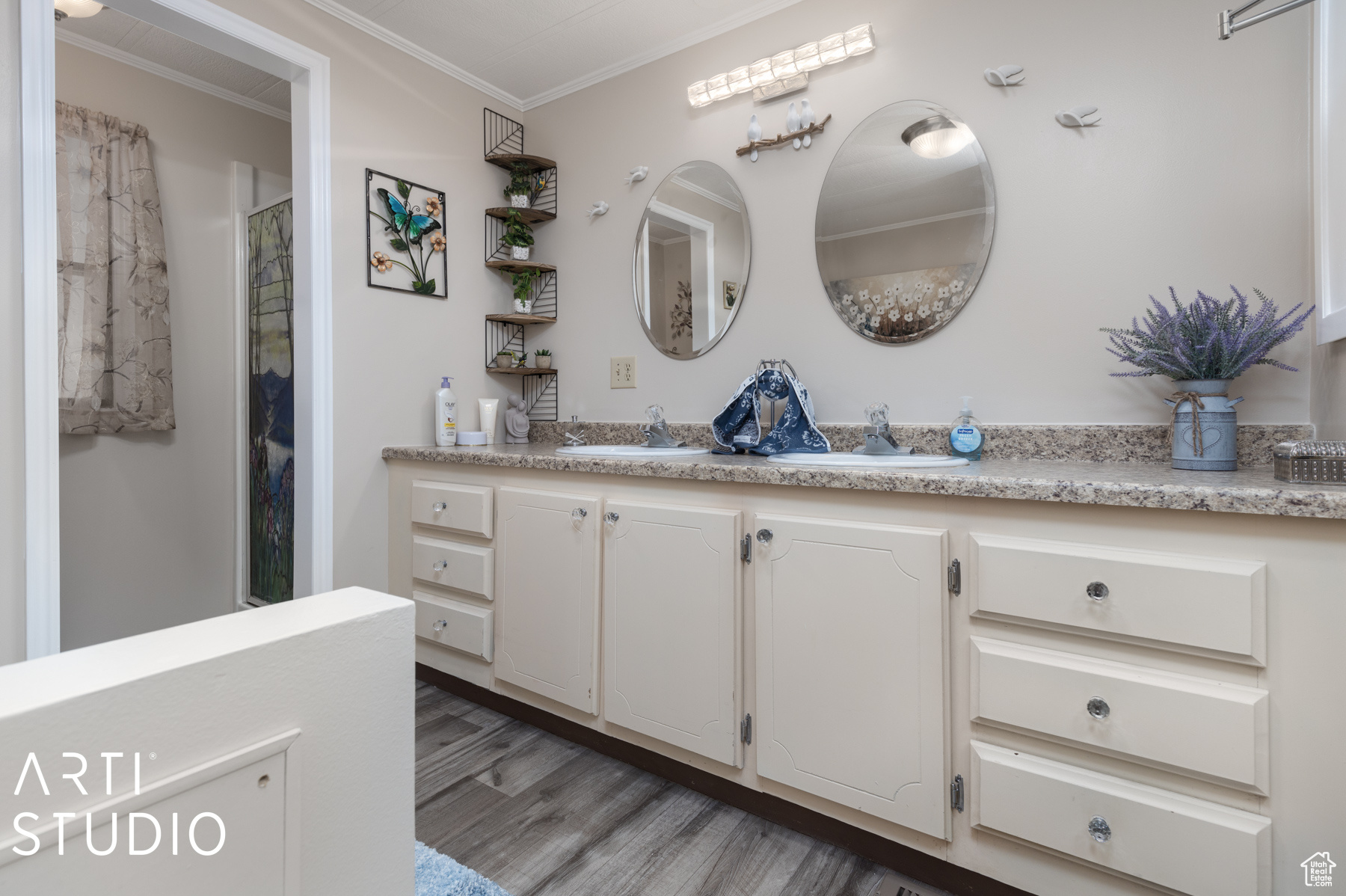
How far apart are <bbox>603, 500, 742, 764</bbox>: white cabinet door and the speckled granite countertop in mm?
111

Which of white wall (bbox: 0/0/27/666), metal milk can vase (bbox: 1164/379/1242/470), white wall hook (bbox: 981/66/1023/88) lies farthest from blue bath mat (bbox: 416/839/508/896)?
white wall hook (bbox: 981/66/1023/88)

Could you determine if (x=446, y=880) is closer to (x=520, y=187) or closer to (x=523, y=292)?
(x=523, y=292)

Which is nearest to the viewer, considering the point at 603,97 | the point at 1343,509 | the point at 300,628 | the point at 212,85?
the point at 300,628

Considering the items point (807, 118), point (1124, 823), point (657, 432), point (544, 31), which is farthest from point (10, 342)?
point (1124, 823)

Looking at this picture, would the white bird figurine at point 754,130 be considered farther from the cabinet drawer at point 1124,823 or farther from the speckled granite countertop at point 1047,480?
the cabinet drawer at point 1124,823

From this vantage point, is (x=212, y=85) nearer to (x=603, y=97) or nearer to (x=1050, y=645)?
(x=603, y=97)

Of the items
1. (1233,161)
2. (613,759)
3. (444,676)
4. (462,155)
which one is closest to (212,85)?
(462,155)

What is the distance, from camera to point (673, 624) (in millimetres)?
1579

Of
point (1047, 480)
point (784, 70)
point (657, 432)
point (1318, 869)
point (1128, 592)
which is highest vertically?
point (784, 70)

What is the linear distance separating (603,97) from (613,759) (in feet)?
7.74

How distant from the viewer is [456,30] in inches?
89.2

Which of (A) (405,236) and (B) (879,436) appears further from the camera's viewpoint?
(A) (405,236)

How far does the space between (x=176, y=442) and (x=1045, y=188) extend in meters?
3.23
